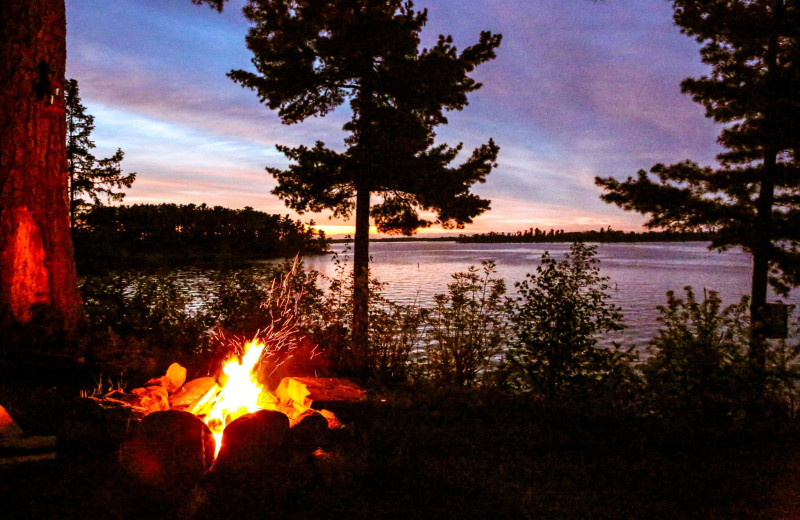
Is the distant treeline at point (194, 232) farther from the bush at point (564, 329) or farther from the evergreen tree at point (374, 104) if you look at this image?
the bush at point (564, 329)

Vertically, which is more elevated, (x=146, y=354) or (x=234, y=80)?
(x=234, y=80)

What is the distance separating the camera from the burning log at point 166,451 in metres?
3.90

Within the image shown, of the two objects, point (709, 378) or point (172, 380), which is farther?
point (709, 378)

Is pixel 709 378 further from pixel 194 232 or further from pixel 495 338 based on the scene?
pixel 194 232

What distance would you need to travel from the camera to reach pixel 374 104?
11.9 metres

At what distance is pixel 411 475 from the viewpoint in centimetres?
436

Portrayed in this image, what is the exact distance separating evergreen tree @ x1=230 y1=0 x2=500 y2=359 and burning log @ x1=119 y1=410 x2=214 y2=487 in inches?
272

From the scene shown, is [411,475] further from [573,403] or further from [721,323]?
[721,323]

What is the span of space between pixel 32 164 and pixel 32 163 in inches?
0.6

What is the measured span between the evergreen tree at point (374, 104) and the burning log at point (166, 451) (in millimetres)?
6903

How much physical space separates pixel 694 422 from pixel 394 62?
365 inches

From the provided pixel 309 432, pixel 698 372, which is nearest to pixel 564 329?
pixel 698 372

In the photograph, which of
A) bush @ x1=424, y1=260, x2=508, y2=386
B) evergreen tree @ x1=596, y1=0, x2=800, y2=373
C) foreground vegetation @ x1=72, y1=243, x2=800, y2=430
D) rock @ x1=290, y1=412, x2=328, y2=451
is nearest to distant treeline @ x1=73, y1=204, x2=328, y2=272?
foreground vegetation @ x1=72, y1=243, x2=800, y2=430

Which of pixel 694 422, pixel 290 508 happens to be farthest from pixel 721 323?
pixel 290 508
